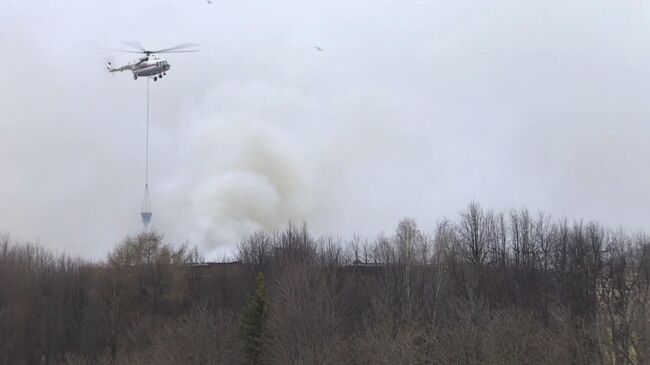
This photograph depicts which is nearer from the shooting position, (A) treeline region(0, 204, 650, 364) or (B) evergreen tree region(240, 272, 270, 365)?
(A) treeline region(0, 204, 650, 364)

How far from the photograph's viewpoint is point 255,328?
4353 centimetres

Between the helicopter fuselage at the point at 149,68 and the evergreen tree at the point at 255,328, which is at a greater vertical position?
the helicopter fuselage at the point at 149,68

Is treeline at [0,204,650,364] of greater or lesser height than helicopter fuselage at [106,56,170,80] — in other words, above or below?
below

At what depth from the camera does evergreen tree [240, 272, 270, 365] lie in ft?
140

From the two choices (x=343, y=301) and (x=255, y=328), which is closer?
(x=255, y=328)

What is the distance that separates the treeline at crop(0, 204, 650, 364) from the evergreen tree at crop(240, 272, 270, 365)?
8cm

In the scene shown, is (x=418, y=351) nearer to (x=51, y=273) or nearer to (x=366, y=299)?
(x=366, y=299)

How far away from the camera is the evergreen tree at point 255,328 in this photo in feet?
140

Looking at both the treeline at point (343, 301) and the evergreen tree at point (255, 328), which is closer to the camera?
the treeline at point (343, 301)

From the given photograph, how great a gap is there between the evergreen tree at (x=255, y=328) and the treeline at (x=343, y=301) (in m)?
0.08

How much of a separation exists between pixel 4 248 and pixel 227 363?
36401 mm

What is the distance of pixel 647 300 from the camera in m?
30.8

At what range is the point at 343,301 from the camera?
56656 mm

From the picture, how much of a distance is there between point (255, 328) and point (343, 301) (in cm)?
1422
